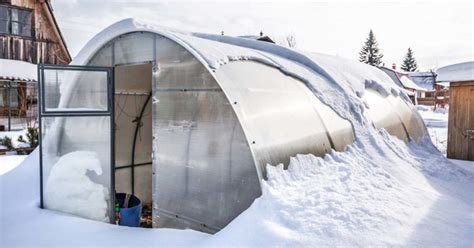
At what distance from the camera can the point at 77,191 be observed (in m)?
4.32

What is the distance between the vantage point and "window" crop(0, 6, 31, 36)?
12977 millimetres

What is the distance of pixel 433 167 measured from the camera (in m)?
5.80

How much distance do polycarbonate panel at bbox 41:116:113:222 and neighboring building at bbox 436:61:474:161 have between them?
7095 millimetres

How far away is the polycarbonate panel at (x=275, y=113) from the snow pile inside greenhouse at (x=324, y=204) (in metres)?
0.14

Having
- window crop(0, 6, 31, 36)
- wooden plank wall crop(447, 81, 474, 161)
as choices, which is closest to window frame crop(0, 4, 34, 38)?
window crop(0, 6, 31, 36)

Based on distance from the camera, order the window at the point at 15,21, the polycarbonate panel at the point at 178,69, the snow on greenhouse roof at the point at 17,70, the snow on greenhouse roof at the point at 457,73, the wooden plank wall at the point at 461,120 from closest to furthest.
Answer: the polycarbonate panel at the point at 178,69 → the snow on greenhouse roof at the point at 457,73 → the wooden plank wall at the point at 461,120 → the snow on greenhouse roof at the point at 17,70 → the window at the point at 15,21

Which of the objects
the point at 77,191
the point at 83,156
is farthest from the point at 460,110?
the point at 77,191

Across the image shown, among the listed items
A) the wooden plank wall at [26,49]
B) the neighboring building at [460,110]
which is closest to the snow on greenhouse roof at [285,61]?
the neighboring building at [460,110]

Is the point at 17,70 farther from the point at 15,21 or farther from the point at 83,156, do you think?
the point at 83,156

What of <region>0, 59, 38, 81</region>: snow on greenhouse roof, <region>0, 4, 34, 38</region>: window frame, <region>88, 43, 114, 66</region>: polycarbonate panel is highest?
<region>0, 4, 34, 38</region>: window frame

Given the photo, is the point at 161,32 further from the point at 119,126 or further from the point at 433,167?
the point at 433,167

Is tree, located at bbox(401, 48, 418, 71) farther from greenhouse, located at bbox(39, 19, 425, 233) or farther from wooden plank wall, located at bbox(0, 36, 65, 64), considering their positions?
greenhouse, located at bbox(39, 19, 425, 233)

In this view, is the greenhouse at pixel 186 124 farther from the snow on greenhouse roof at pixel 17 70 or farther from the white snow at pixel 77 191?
the snow on greenhouse roof at pixel 17 70

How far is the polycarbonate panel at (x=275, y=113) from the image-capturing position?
355 cm
